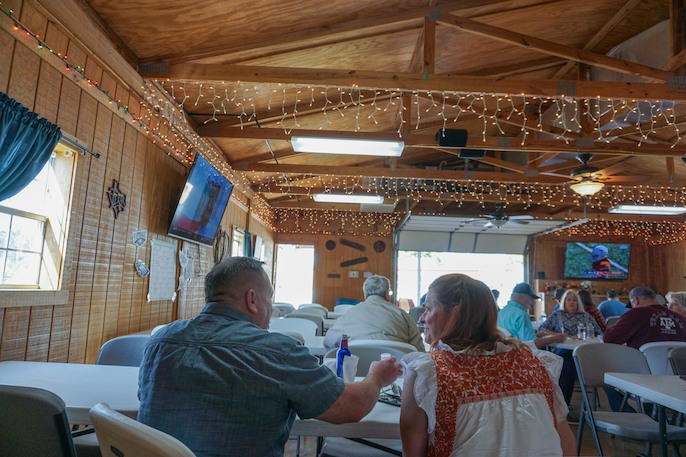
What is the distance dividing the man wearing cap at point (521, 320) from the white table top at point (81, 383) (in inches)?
150

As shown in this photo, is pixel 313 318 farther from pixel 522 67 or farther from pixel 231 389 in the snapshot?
pixel 231 389

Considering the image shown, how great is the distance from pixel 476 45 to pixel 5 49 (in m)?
4.94

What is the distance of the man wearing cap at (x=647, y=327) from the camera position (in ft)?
14.1

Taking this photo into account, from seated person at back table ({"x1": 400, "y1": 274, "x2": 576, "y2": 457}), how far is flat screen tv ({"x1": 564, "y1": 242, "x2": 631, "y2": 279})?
13044 millimetres

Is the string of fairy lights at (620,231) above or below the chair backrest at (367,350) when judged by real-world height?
above

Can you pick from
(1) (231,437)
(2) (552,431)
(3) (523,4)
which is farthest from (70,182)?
(3) (523,4)

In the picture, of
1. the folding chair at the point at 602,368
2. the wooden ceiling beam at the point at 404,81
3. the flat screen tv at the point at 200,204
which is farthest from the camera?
the flat screen tv at the point at 200,204

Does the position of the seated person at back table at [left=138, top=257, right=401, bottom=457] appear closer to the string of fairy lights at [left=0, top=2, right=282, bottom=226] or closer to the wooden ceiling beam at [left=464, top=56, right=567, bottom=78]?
the string of fairy lights at [left=0, top=2, right=282, bottom=226]

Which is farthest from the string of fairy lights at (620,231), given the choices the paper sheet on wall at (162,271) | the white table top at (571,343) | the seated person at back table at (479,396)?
the seated person at back table at (479,396)

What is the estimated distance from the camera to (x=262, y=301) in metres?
1.72

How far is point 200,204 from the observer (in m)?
5.84

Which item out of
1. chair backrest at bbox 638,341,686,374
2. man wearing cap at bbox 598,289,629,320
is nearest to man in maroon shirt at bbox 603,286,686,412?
chair backrest at bbox 638,341,686,374

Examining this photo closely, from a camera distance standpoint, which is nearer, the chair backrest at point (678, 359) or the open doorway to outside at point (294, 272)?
the chair backrest at point (678, 359)

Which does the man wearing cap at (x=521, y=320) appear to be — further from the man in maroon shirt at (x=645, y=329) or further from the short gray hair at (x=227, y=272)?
the short gray hair at (x=227, y=272)
